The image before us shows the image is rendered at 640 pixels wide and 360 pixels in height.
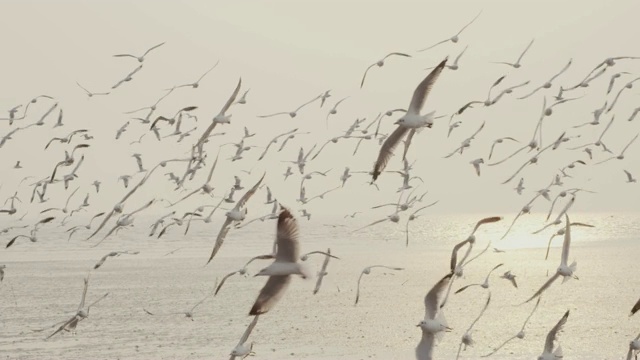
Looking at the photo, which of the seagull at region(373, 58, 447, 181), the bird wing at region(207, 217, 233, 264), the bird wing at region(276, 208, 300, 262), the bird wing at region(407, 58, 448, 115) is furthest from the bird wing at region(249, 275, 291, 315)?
the bird wing at region(207, 217, 233, 264)

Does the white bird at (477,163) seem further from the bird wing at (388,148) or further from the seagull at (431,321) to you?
the seagull at (431,321)

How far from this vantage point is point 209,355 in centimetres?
3053

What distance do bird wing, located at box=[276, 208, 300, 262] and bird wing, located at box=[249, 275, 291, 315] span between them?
34cm

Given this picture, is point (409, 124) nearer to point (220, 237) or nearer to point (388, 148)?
point (388, 148)

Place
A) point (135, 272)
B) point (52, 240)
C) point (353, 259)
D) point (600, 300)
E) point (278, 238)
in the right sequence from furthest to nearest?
point (52, 240) < point (353, 259) < point (135, 272) < point (600, 300) < point (278, 238)

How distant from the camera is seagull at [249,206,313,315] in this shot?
1523 cm

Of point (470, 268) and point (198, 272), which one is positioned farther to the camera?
point (470, 268)

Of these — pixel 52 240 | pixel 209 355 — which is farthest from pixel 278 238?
pixel 52 240

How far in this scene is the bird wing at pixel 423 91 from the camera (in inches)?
688

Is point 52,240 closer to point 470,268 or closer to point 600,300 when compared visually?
point 470,268

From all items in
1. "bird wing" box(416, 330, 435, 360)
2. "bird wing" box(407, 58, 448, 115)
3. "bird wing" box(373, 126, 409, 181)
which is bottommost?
"bird wing" box(416, 330, 435, 360)

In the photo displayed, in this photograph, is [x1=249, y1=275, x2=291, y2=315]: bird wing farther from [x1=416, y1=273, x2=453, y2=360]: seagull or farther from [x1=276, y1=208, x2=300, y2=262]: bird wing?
[x1=416, y1=273, x2=453, y2=360]: seagull

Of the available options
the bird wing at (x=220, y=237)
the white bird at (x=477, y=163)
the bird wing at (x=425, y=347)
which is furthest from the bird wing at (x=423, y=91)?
the white bird at (x=477, y=163)

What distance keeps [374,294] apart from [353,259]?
35.1m
